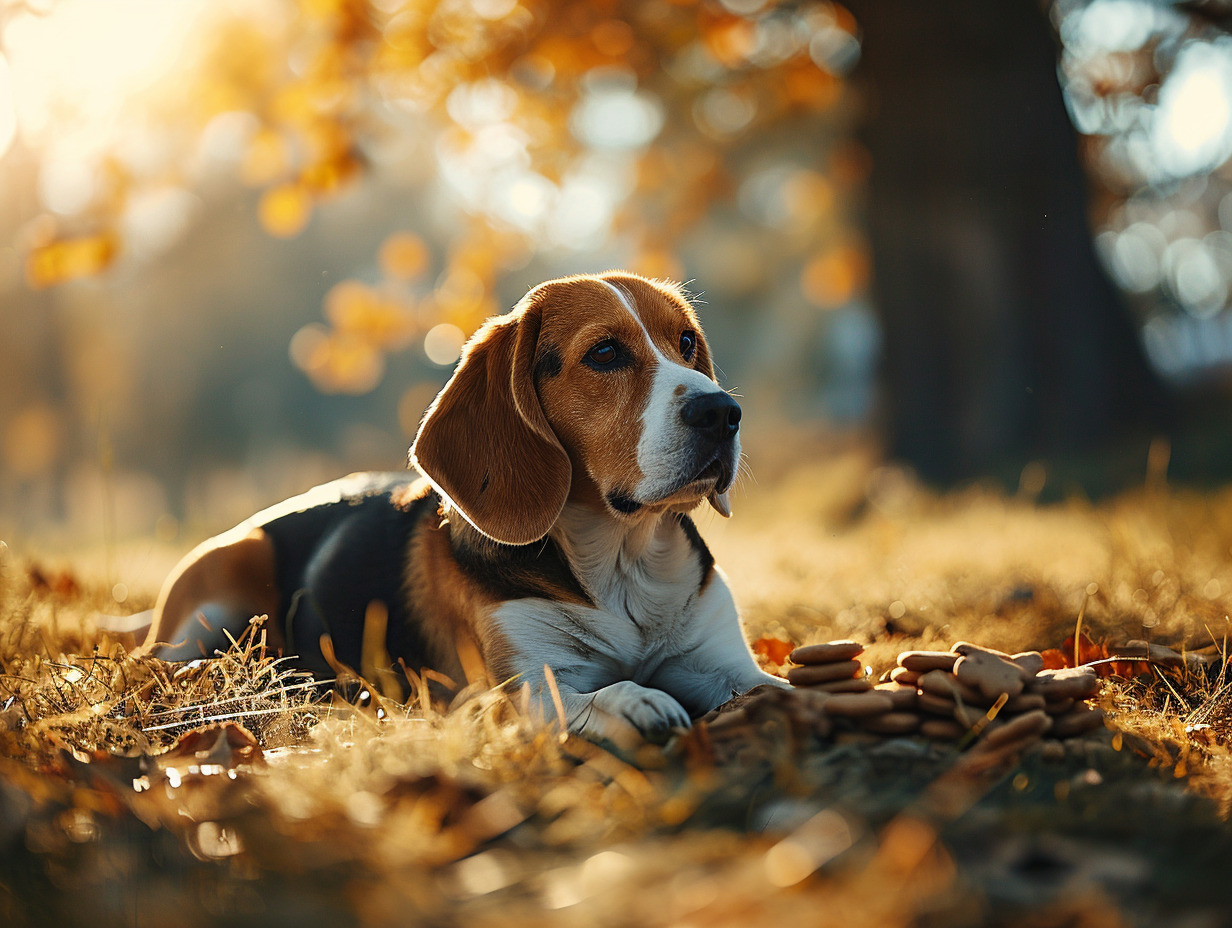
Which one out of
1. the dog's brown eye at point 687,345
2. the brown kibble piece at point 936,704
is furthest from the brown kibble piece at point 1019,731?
the dog's brown eye at point 687,345

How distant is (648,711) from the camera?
7.13ft

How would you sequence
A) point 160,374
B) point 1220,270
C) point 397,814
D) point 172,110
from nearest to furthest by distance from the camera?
point 397,814 < point 172,110 < point 160,374 < point 1220,270

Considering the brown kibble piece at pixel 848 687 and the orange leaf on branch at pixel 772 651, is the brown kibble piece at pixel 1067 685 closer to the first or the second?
the brown kibble piece at pixel 848 687

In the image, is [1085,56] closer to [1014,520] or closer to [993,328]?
[993,328]

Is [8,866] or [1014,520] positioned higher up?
[8,866]

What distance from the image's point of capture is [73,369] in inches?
1337

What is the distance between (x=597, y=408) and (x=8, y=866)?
6.20ft

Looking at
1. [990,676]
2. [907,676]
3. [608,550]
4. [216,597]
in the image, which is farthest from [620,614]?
[216,597]

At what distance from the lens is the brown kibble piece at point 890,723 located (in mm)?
2014

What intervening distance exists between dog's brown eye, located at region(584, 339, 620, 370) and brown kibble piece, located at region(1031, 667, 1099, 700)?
1512mm

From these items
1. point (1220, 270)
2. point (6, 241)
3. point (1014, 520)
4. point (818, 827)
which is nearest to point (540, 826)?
point (818, 827)

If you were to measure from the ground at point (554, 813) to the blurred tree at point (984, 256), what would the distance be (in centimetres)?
558

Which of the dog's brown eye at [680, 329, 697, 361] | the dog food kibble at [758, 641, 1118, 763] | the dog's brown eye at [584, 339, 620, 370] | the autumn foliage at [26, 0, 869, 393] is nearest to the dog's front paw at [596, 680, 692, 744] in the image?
the dog food kibble at [758, 641, 1118, 763]

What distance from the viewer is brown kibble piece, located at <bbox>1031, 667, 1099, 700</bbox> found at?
2135 millimetres
